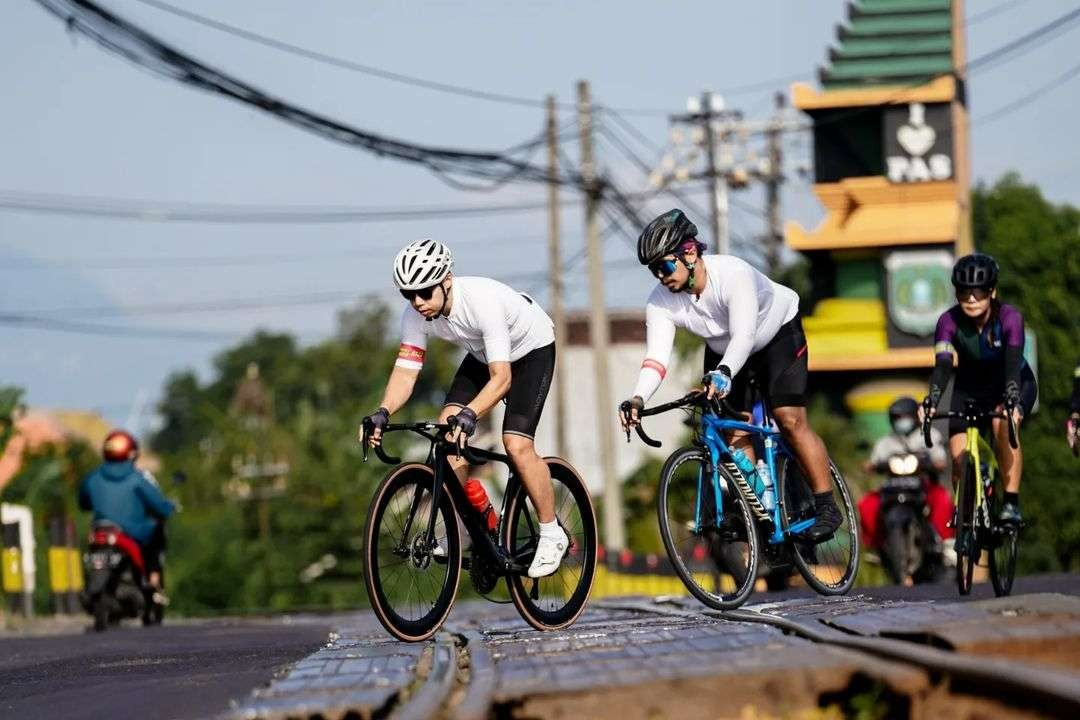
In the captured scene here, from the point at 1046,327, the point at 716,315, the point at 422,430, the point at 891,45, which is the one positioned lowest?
the point at 422,430

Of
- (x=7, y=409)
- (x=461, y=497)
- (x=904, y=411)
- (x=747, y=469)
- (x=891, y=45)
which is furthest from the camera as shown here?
(x=891, y=45)

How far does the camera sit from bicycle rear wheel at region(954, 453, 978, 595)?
36.1 feet

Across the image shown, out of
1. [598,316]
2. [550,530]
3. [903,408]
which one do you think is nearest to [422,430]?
[550,530]

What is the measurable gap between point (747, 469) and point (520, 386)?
151 centimetres

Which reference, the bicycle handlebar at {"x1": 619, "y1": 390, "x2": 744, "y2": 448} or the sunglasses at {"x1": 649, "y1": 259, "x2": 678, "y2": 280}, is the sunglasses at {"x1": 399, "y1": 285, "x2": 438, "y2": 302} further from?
the sunglasses at {"x1": 649, "y1": 259, "x2": 678, "y2": 280}

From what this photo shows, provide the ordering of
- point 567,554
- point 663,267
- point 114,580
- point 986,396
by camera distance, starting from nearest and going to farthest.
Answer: point 567,554 → point 663,267 → point 986,396 → point 114,580

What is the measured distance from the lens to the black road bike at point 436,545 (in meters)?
9.01

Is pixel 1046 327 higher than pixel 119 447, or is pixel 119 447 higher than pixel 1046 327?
pixel 1046 327

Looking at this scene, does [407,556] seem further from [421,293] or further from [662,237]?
[662,237]

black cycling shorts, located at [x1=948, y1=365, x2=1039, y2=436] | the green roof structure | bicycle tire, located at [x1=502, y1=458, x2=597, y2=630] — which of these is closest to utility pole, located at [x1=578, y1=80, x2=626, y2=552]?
the green roof structure

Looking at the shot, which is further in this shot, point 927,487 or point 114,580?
point 114,580

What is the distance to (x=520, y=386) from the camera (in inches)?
384

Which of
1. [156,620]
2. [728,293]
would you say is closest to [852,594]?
[728,293]

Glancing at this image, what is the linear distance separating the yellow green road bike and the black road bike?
245 centimetres
